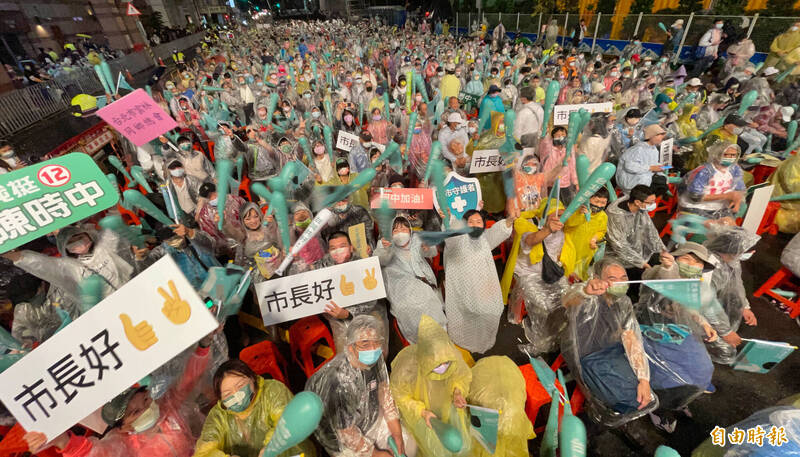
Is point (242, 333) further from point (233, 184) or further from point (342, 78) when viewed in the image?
point (342, 78)

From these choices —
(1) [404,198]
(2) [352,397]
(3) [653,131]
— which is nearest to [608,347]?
(2) [352,397]

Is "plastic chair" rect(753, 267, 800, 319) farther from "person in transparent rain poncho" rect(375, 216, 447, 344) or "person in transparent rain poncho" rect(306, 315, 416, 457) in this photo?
"person in transparent rain poncho" rect(306, 315, 416, 457)

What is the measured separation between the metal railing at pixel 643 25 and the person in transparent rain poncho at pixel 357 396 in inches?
670

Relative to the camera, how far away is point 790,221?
4.80m

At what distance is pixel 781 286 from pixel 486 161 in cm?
385

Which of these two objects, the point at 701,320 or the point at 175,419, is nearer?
the point at 175,419

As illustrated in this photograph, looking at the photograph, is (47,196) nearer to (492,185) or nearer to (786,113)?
(492,185)

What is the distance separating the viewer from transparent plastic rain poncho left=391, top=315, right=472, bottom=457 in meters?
1.96

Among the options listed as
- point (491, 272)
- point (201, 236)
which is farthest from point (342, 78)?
point (491, 272)

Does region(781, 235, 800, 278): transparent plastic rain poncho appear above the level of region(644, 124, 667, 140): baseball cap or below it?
below

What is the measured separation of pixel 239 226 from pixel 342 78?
8287 millimetres

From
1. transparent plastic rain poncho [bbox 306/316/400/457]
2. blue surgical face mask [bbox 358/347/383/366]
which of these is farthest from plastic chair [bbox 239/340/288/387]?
blue surgical face mask [bbox 358/347/383/366]

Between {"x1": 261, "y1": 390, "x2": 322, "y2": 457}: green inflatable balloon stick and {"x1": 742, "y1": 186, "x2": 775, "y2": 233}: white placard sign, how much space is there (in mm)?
→ 5192

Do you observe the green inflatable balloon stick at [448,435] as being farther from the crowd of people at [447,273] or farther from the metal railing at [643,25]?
the metal railing at [643,25]
